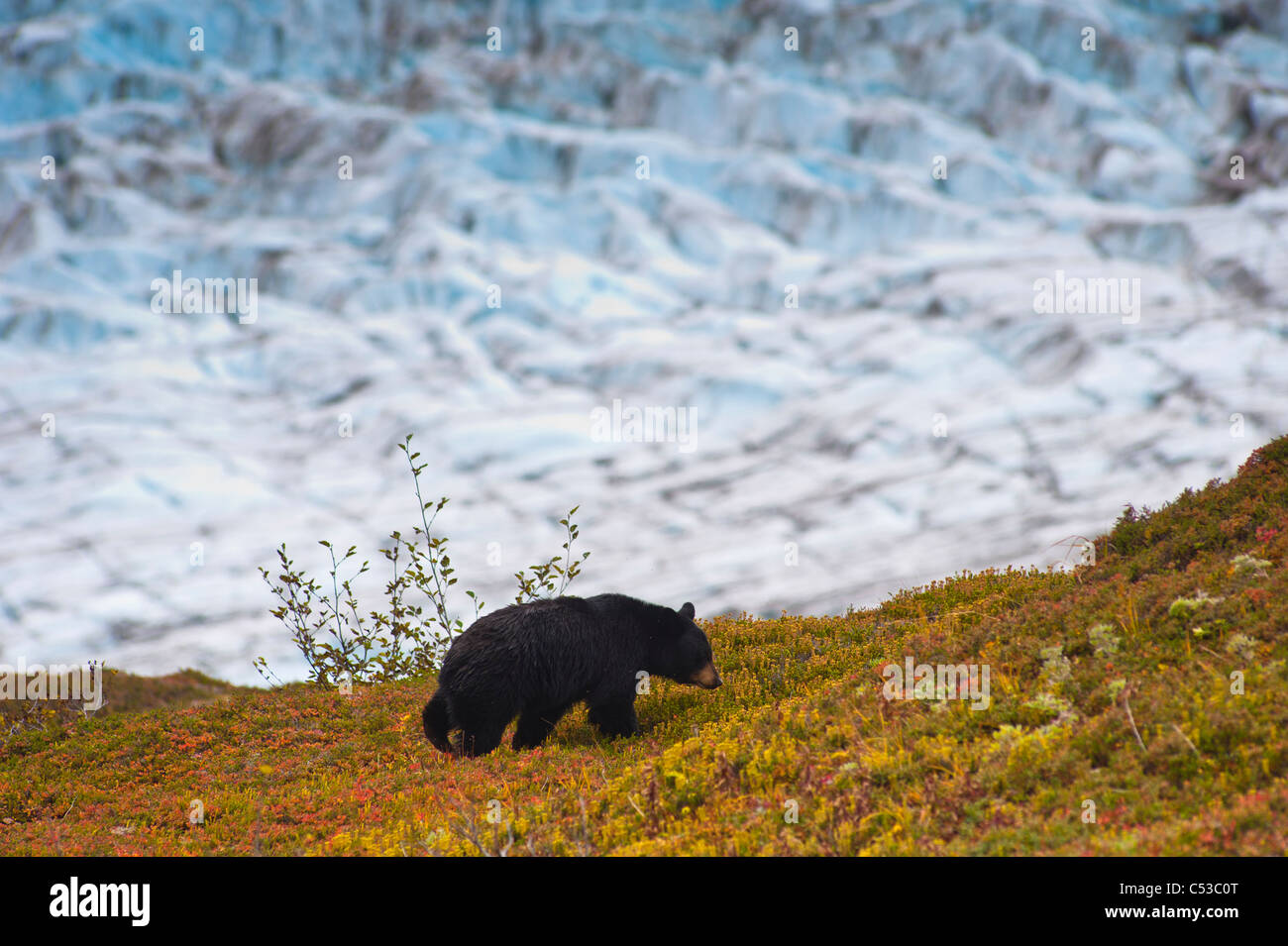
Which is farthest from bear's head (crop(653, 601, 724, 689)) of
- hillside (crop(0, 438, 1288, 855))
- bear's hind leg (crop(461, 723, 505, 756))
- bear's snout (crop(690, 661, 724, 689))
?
bear's hind leg (crop(461, 723, 505, 756))

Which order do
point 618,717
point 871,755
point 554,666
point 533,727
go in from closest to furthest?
point 871,755 → point 554,666 → point 533,727 → point 618,717

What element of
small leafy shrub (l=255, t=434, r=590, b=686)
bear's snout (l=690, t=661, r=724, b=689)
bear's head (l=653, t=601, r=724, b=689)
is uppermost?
bear's head (l=653, t=601, r=724, b=689)

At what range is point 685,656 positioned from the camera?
41.9ft

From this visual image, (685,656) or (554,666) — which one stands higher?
(554,666)

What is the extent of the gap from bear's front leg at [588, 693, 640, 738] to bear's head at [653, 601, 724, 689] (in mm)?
959

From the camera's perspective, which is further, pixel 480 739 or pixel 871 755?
pixel 480 739

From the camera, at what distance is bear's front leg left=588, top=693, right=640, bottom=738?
471 inches

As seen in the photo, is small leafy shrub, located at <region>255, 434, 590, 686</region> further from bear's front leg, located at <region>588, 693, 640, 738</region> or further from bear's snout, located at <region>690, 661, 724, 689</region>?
bear's front leg, located at <region>588, 693, 640, 738</region>

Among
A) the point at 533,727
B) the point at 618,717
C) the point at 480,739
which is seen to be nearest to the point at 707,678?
the point at 618,717

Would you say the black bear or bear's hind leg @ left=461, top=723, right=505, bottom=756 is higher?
the black bear

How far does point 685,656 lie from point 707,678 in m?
0.46

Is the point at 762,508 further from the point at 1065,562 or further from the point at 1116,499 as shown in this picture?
the point at 1065,562

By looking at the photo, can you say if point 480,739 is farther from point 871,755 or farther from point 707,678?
point 871,755

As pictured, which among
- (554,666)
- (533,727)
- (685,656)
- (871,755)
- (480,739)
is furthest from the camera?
(685,656)
